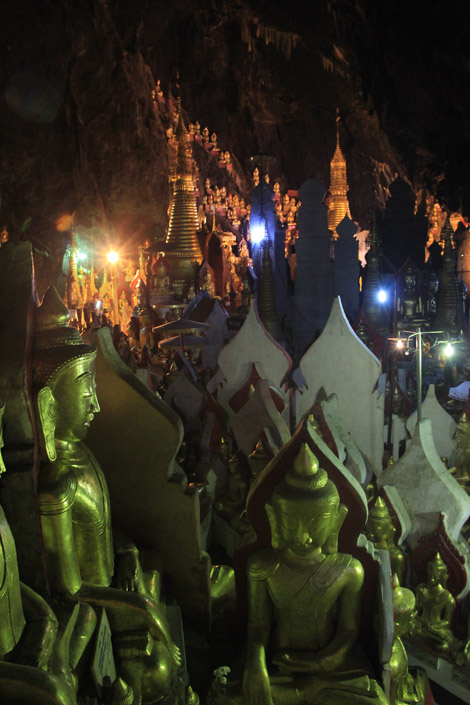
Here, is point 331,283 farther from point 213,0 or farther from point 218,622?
point 213,0

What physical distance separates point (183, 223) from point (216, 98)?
13.1 metres

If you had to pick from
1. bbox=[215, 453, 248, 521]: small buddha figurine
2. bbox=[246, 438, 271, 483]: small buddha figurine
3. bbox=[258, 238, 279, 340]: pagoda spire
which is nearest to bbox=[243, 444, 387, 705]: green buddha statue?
bbox=[246, 438, 271, 483]: small buddha figurine

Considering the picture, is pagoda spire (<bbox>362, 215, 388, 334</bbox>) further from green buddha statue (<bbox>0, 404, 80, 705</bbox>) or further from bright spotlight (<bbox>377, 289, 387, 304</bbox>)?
green buddha statue (<bbox>0, 404, 80, 705</bbox>)

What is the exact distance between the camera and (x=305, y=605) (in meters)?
2.22

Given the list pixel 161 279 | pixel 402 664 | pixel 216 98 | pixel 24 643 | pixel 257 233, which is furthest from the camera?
pixel 216 98

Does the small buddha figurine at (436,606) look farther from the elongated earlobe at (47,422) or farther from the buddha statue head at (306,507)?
the elongated earlobe at (47,422)

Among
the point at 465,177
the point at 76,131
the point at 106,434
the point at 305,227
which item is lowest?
the point at 106,434

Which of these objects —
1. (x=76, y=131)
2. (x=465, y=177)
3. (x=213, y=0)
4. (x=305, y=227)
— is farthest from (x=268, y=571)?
(x=213, y=0)

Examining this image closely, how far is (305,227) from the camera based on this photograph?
10.9 metres

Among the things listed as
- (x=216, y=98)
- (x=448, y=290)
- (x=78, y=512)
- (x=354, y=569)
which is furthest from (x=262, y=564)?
(x=216, y=98)

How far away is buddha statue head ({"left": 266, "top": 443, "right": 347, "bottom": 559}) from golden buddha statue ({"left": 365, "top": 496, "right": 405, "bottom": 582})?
2.64 feet

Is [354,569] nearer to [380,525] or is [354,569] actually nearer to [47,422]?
[380,525]

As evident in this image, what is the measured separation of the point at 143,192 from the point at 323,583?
849 inches

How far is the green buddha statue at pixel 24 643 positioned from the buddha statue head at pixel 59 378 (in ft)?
1.13
